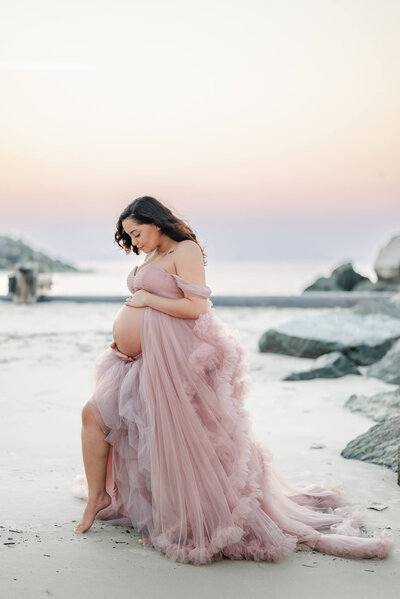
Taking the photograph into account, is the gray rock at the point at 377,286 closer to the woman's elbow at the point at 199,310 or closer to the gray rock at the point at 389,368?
the gray rock at the point at 389,368

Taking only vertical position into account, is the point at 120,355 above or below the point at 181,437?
above

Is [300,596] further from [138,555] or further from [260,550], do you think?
[138,555]

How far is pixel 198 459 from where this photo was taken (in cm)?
293

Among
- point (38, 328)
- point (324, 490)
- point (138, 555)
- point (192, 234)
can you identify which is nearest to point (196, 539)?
point (138, 555)

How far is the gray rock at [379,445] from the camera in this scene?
13.5ft

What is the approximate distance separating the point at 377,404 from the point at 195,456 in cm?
296

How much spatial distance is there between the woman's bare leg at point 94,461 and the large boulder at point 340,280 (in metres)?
19.3

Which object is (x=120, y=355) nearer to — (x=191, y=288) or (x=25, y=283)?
(x=191, y=288)

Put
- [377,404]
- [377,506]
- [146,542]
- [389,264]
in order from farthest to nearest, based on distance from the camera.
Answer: [389,264], [377,404], [377,506], [146,542]

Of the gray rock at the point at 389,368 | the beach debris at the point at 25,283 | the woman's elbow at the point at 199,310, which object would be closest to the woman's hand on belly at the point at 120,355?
the woman's elbow at the point at 199,310

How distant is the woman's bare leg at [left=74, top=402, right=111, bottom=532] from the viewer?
3043 millimetres

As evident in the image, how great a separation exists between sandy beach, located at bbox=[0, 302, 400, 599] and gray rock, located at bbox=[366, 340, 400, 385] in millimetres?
165

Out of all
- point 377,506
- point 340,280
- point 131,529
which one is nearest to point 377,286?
point 340,280

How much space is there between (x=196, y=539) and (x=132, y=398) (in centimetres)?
64
